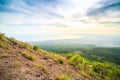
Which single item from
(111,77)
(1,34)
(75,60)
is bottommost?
(111,77)

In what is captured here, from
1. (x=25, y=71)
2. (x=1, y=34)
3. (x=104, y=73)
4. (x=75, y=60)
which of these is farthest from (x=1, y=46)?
(x=104, y=73)

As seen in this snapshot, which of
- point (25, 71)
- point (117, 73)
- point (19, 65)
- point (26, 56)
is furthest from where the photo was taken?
point (117, 73)

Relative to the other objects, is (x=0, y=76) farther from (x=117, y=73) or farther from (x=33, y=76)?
(x=117, y=73)

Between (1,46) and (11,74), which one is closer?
(11,74)

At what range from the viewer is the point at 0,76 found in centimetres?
700

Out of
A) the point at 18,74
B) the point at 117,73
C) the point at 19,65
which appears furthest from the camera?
the point at 117,73

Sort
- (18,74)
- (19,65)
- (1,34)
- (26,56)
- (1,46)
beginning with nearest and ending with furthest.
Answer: (18,74) → (19,65) → (26,56) → (1,46) → (1,34)

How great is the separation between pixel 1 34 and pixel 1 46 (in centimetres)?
389

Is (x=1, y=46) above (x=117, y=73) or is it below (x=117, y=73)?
above

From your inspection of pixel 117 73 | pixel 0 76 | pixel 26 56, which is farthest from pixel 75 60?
pixel 0 76

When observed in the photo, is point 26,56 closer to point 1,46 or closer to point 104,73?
point 1,46

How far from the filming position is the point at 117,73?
55.9 feet

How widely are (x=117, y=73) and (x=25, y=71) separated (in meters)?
12.5

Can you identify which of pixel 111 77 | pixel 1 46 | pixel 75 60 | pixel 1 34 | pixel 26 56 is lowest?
pixel 111 77
